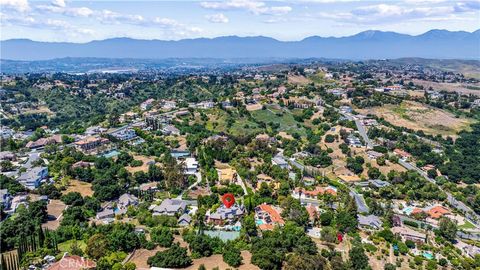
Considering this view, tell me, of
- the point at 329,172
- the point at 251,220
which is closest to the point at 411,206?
the point at 329,172

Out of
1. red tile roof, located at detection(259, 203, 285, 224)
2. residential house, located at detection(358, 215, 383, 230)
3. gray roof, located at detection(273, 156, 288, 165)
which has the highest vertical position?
gray roof, located at detection(273, 156, 288, 165)

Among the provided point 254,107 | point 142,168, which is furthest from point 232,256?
point 254,107

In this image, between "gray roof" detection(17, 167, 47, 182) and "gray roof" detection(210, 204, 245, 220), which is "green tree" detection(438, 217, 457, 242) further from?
"gray roof" detection(17, 167, 47, 182)

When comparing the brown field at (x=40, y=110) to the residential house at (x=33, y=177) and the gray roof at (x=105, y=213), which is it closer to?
the residential house at (x=33, y=177)

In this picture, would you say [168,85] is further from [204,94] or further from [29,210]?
[29,210]

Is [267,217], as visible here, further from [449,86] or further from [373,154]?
[449,86]

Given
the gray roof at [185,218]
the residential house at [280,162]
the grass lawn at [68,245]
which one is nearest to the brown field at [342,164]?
the residential house at [280,162]

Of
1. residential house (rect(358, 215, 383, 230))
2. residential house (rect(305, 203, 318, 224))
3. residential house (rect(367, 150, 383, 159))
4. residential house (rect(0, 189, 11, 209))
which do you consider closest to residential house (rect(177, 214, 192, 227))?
residential house (rect(305, 203, 318, 224))
